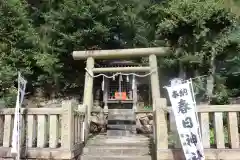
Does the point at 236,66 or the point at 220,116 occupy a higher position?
the point at 236,66

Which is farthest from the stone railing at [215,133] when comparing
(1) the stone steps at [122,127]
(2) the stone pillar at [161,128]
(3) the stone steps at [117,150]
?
(1) the stone steps at [122,127]

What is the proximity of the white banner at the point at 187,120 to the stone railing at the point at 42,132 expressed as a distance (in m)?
2.37

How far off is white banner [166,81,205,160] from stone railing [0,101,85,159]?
2.37 m

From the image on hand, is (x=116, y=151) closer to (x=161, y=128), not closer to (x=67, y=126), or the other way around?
(x=67, y=126)

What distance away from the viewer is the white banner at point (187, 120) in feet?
15.4

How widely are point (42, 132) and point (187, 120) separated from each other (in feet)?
10.4

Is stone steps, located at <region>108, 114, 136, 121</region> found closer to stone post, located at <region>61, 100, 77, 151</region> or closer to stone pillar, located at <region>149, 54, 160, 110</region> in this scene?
stone pillar, located at <region>149, 54, 160, 110</region>

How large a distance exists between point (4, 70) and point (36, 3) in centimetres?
712

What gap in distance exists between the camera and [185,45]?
36.7ft

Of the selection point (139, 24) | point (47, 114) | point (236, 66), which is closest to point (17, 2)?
point (139, 24)

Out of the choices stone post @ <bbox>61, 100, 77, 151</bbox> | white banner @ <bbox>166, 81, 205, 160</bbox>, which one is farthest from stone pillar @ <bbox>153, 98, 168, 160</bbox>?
stone post @ <bbox>61, 100, 77, 151</bbox>

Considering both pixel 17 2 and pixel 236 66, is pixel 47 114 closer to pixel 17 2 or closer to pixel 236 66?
pixel 17 2

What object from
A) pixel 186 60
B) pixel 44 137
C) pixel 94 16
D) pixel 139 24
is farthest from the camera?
pixel 139 24

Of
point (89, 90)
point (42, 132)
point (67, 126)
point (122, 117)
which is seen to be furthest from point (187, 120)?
point (122, 117)
